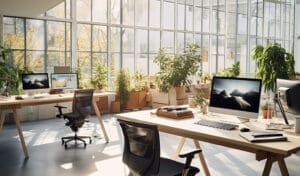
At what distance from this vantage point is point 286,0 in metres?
16.4

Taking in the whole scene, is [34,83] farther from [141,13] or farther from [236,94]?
[141,13]

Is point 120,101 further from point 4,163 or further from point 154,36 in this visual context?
point 4,163

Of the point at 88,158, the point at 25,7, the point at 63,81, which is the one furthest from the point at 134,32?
the point at 88,158

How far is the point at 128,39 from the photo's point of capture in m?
9.91

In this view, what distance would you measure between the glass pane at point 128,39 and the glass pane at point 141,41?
0.56 ft

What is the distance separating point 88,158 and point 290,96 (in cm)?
290

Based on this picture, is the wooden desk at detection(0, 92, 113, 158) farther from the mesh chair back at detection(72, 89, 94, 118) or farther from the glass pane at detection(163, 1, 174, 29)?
the glass pane at detection(163, 1, 174, 29)

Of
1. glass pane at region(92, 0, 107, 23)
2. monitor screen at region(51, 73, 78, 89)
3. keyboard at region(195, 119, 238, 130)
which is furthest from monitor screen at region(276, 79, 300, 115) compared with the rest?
glass pane at region(92, 0, 107, 23)

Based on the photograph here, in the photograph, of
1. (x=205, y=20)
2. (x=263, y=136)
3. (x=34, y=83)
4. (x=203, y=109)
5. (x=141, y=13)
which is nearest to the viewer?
(x=263, y=136)

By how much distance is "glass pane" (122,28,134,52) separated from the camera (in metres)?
9.78

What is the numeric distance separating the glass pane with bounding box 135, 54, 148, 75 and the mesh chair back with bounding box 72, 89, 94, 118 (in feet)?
14.8

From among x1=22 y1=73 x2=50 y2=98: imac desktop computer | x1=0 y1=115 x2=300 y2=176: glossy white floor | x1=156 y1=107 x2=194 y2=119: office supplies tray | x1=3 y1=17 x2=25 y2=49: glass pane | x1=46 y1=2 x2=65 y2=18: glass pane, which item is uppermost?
x1=46 y1=2 x2=65 y2=18: glass pane

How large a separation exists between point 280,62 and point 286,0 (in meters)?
10.2

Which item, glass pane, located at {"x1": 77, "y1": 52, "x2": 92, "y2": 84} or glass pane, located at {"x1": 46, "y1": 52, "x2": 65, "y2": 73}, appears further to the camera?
glass pane, located at {"x1": 77, "y1": 52, "x2": 92, "y2": 84}
